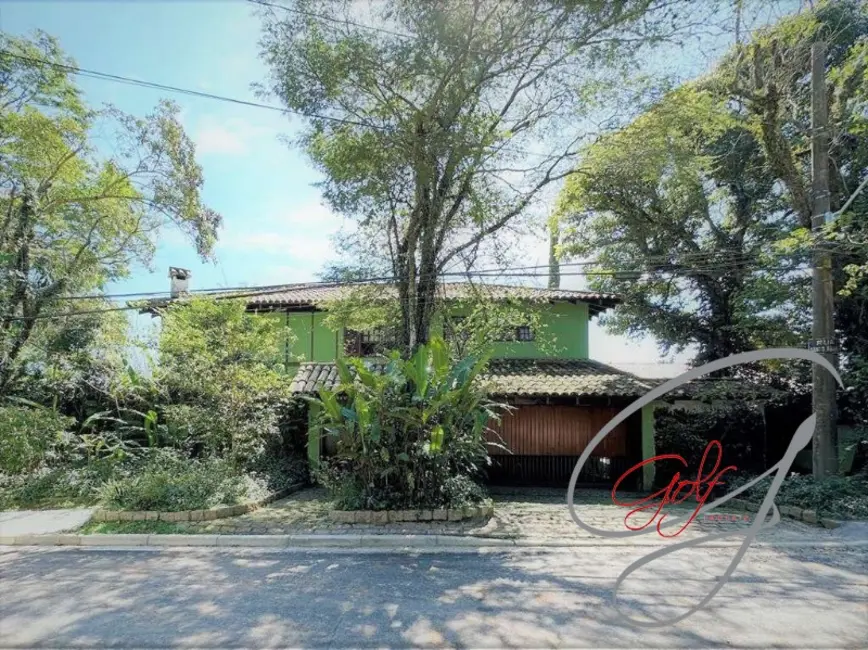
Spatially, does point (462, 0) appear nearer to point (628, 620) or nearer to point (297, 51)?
point (297, 51)

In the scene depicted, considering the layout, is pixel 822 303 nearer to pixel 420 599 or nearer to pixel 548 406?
pixel 548 406

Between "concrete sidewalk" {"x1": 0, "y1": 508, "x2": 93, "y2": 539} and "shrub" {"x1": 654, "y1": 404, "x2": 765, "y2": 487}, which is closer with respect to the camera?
"concrete sidewalk" {"x1": 0, "y1": 508, "x2": 93, "y2": 539}

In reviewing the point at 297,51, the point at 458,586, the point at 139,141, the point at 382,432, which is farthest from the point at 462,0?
the point at 458,586

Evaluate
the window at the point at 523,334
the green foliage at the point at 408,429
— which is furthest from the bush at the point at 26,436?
the window at the point at 523,334

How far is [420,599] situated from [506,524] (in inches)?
133

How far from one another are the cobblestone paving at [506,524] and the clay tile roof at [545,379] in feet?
8.22

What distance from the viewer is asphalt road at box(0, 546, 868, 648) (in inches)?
153


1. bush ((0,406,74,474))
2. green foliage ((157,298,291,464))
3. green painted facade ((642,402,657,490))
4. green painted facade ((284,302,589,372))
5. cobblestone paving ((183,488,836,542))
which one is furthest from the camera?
green painted facade ((284,302,589,372))

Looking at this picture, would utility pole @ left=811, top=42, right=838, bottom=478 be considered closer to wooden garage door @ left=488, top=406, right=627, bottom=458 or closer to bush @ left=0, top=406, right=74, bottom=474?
wooden garage door @ left=488, top=406, right=627, bottom=458

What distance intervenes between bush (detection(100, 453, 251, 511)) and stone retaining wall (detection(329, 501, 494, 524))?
2.32 m

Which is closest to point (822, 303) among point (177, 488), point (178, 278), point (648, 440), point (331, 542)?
point (648, 440)

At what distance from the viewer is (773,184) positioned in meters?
13.2

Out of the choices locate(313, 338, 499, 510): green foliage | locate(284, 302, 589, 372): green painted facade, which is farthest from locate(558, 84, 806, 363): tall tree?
locate(313, 338, 499, 510): green foliage

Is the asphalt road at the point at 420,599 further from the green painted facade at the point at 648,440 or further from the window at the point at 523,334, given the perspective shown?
the window at the point at 523,334
